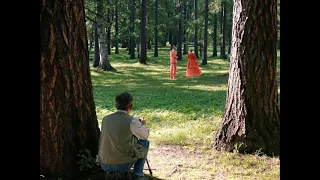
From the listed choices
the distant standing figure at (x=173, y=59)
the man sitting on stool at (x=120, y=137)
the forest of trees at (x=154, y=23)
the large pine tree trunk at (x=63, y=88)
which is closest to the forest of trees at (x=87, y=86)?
the large pine tree trunk at (x=63, y=88)

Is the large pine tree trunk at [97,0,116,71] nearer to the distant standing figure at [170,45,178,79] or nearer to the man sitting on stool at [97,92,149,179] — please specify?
the distant standing figure at [170,45,178,79]

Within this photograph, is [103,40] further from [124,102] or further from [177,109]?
[124,102]

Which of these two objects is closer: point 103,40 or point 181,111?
point 181,111

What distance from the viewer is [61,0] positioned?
4402 mm

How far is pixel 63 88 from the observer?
4.56m

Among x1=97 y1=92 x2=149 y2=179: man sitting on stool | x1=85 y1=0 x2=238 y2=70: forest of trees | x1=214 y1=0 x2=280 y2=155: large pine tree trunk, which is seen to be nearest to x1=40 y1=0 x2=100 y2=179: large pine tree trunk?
x1=97 y1=92 x2=149 y2=179: man sitting on stool

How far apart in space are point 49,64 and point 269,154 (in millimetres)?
3873

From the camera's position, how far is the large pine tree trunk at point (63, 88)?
14.3ft

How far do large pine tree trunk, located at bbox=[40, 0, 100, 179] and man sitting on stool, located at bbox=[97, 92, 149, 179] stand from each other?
0.49 metres

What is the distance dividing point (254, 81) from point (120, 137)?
2809 mm

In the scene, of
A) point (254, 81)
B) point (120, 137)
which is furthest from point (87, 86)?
point (254, 81)

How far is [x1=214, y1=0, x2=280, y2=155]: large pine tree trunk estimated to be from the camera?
20.1 ft
